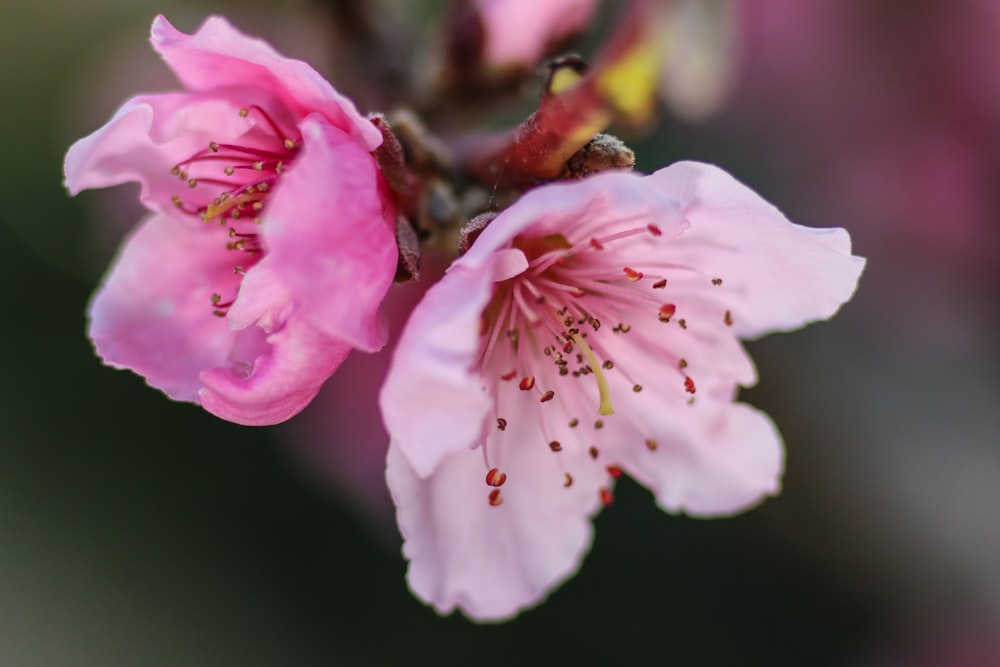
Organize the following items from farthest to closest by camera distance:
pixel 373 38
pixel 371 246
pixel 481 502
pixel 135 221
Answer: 1. pixel 135 221
2. pixel 373 38
3. pixel 481 502
4. pixel 371 246

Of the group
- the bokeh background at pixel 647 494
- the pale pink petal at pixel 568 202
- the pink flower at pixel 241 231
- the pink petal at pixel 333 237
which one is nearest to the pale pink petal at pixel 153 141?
the pink flower at pixel 241 231

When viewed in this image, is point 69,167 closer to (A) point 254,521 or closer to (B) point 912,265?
(A) point 254,521

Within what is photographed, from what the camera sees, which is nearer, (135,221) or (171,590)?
(135,221)

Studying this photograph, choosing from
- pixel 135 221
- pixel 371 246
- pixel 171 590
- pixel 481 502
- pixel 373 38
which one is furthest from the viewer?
pixel 171 590

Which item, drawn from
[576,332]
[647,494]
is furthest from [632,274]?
[647,494]

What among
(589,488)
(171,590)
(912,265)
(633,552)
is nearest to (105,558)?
(171,590)

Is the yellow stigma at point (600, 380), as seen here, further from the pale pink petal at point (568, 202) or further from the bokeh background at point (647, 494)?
the bokeh background at point (647, 494)

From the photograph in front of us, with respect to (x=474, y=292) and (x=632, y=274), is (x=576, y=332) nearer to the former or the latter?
(x=632, y=274)
